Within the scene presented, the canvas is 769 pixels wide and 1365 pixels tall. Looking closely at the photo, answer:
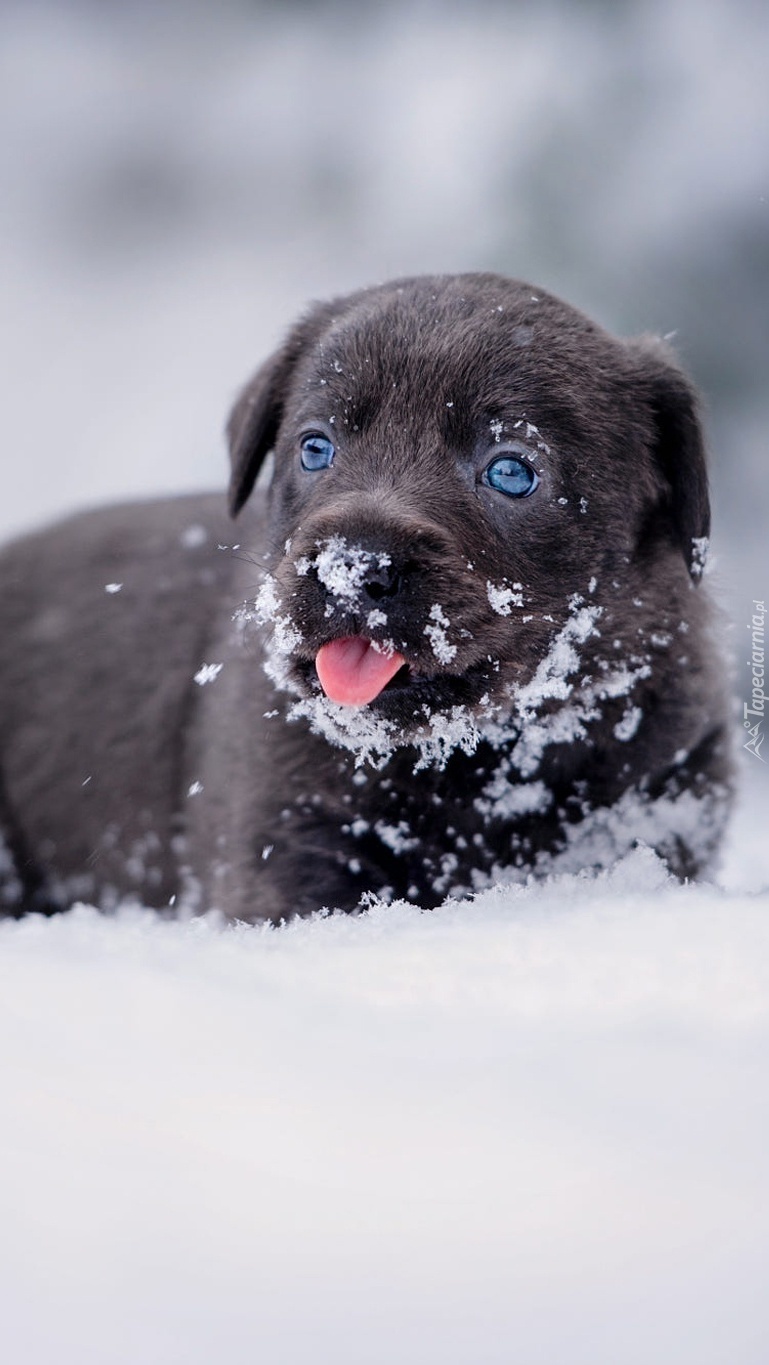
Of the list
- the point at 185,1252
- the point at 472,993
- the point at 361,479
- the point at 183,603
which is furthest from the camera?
the point at 183,603

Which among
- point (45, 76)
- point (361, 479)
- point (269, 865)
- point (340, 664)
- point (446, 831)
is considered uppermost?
point (45, 76)

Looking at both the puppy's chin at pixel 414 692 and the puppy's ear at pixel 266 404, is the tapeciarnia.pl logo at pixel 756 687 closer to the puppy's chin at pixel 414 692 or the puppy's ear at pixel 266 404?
the puppy's chin at pixel 414 692

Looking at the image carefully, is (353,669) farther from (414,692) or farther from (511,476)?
(511,476)

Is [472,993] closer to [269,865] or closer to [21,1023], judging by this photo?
[21,1023]

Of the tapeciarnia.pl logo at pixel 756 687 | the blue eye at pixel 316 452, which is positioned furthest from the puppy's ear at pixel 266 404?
the tapeciarnia.pl logo at pixel 756 687

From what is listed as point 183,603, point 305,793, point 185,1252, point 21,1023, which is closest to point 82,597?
point 183,603

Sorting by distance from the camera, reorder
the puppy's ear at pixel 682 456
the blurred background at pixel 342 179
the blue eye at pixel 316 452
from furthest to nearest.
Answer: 1. the blurred background at pixel 342 179
2. the puppy's ear at pixel 682 456
3. the blue eye at pixel 316 452

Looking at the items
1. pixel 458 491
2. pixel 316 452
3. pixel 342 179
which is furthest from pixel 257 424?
pixel 342 179

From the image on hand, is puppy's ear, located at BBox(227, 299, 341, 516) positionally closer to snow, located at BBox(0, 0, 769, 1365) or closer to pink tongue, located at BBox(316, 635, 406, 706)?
snow, located at BBox(0, 0, 769, 1365)
